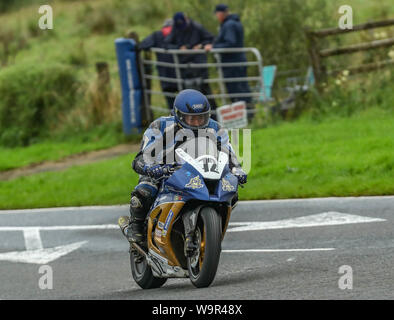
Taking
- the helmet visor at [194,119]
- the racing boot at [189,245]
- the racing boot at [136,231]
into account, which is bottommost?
the racing boot at [136,231]

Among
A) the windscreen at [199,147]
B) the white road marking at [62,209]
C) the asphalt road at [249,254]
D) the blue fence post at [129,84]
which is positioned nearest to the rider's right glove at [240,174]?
the windscreen at [199,147]

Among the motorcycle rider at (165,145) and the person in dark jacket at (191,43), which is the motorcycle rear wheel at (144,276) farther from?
the person in dark jacket at (191,43)

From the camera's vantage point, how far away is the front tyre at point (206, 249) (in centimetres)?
793

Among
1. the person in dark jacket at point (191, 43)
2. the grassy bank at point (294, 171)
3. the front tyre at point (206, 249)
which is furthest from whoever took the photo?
the person in dark jacket at point (191, 43)

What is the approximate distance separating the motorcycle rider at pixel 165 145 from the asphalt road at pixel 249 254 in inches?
31.6

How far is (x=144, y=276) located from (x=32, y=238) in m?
4.30

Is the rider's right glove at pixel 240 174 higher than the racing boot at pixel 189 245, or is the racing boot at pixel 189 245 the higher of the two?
the rider's right glove at pixel 240 174

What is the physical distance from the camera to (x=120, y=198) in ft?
50.2

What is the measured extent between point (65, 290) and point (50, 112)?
14.4 meters

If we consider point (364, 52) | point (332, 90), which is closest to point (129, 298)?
point (332, 90)

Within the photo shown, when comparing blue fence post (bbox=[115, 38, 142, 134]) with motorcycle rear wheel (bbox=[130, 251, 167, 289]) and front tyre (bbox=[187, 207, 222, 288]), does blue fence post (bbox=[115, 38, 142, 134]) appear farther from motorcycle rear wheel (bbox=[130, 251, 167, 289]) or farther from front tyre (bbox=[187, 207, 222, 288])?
front tyre (bbox=[187, 207, 222, 288])

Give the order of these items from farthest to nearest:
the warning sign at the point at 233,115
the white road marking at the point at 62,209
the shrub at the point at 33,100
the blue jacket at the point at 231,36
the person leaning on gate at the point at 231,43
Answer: the shrub at the point at 33,100
the blue jacket at the point at 231,36
the person leaning on gate at the point at 231,43
the warning sign at the point at 233,115
the white road marking at the point at 62,209

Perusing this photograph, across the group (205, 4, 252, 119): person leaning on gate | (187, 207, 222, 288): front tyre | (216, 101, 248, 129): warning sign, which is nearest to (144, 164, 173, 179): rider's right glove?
(187, 207, 222, 288): front tyre

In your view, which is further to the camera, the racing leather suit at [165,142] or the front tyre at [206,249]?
the racing leather suit at [165,142]
